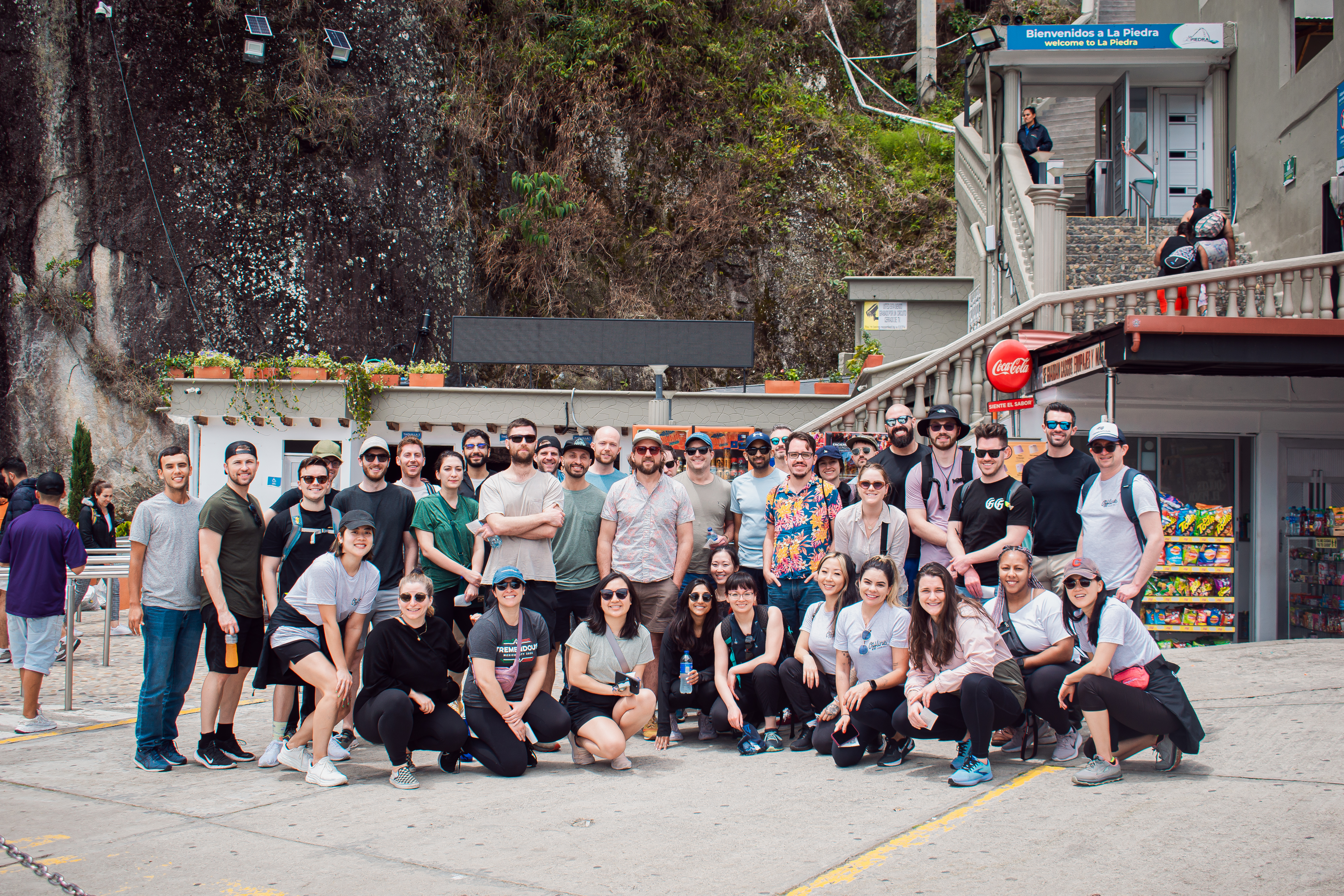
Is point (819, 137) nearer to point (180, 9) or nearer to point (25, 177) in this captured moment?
point (180, 9)

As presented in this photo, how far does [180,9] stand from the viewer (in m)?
20.2

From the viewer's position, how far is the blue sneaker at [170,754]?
5695 millimetres

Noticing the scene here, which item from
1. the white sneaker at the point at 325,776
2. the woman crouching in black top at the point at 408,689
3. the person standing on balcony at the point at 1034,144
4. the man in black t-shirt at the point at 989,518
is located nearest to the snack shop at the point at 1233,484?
the man in black t-shirt at the point at 989,518

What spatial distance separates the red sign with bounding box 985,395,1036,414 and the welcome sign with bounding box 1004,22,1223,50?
10.2 metres

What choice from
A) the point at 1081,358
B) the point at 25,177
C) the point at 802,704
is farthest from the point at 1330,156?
the point at 25,177

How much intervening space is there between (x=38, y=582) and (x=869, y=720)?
569 cm

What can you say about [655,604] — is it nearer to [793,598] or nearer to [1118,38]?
[793,598]

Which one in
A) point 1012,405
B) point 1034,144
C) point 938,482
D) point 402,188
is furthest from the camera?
point 402,188

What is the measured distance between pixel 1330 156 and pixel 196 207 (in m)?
19.7

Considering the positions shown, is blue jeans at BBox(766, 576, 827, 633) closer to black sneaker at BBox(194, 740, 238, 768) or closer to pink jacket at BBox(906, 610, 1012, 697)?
pink jacket at BBox(906, 610, 1012, 697)

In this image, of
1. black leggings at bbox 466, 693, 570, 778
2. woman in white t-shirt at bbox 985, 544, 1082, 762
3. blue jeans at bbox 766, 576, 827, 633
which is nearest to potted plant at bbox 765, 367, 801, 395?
blue jeans at bbox 766, 576, 827, 633

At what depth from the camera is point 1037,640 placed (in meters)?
5.38

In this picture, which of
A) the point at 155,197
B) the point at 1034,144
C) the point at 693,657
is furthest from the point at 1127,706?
the point at 155,197

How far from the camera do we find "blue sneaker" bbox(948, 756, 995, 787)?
16.6 ft
